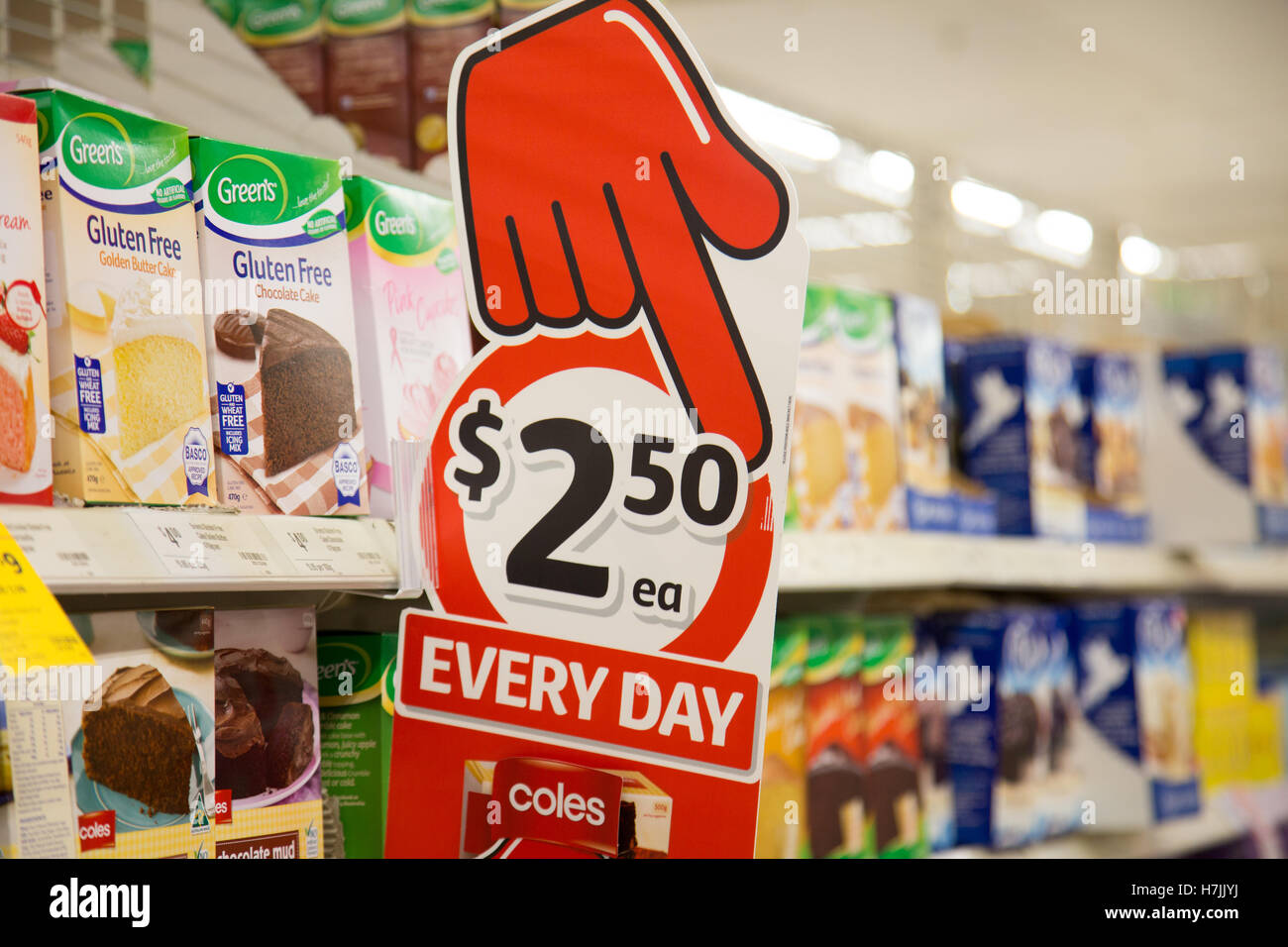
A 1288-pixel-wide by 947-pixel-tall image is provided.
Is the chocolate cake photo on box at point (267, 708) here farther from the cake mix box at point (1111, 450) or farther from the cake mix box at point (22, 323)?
the cake mix box at point (1111, 450)

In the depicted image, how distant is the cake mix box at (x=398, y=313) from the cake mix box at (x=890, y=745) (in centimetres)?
86

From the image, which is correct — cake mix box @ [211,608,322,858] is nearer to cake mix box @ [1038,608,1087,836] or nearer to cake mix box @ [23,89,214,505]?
cake mix box @ [23,89,214,505]

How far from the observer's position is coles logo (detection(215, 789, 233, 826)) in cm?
108

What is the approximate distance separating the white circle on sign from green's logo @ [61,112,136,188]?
1.21 ft

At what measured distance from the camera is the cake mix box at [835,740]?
177 centimetres

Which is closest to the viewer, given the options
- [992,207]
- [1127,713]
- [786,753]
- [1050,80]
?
[786,753]

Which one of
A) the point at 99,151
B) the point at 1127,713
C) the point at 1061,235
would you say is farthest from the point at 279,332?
the point at 1061,235

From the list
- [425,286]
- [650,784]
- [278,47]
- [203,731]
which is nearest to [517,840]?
[650,784]

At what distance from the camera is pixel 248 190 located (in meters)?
1.15

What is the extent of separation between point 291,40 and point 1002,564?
4.36ft

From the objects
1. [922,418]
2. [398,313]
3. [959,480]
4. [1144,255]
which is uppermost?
[1144,255]

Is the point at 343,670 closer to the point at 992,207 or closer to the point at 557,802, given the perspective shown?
the point at 557,802

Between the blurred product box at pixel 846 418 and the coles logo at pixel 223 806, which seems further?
the blurred product box at pixel 846 418

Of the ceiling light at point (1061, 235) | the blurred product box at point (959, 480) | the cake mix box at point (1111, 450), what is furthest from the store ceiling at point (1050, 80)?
the blurred product box at point (959, 480)
